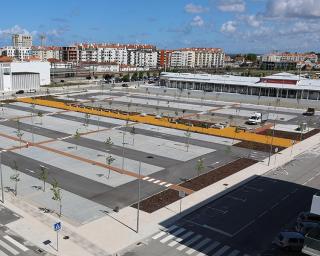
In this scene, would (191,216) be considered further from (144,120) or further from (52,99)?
(52,99)

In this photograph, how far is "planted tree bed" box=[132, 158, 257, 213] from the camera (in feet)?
122

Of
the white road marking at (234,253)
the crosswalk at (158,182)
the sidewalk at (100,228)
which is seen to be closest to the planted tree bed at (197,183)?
the sidewalk at (100,228)

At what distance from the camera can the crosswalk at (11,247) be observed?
28.2m

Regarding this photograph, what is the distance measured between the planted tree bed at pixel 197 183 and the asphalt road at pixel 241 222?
3.25m

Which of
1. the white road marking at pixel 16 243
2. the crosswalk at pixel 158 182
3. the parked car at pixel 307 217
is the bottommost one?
the white road marking at pixel 16 243

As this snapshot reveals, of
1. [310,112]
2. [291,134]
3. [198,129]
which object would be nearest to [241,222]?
[198,129]

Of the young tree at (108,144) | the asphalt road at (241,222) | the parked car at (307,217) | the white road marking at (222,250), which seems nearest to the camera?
the white road marking at (222,250)

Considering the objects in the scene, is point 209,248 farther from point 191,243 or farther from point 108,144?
point 108,144

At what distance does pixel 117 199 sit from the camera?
126ft

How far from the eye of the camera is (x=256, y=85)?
360 ft

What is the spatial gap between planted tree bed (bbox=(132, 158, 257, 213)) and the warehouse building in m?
58.3

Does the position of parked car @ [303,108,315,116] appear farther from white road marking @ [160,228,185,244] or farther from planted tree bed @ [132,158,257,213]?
white road marking @ [160,228,185,244]

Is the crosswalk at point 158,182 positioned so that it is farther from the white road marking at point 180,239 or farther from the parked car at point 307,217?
the parked car at point 307,217

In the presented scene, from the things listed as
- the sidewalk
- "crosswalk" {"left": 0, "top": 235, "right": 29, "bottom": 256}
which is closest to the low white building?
the sidewalk
